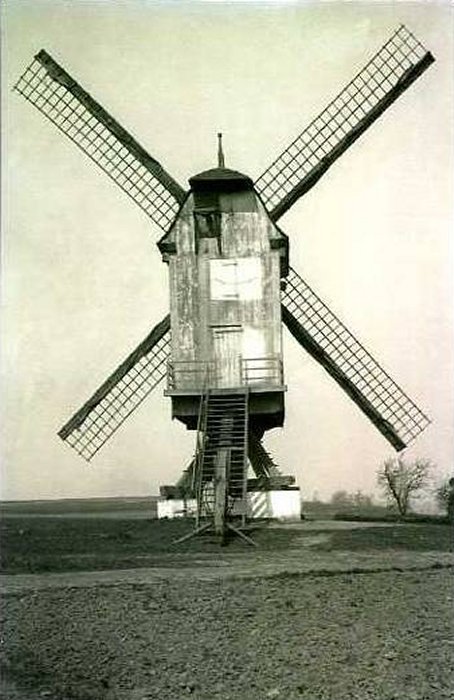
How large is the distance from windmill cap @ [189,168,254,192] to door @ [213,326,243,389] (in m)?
3.44

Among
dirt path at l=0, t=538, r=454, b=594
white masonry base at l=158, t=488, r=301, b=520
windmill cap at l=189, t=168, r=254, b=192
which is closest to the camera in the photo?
dirt path at l=0, t=538, r=454, b=594

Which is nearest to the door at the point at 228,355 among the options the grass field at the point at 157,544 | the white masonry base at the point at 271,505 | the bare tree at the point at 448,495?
the white masonry base at the point at 271,505

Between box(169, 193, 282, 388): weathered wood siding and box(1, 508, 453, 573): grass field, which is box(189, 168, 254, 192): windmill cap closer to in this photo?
box(169, 193, 282, 388): weathered wood siding

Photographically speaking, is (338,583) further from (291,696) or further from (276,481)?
(276,481)

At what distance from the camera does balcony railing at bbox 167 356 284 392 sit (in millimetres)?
18906

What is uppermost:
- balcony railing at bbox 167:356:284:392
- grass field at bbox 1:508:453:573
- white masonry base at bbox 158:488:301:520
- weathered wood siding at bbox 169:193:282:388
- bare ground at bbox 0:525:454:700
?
weathered wood siding at bbox 169:193:282:388

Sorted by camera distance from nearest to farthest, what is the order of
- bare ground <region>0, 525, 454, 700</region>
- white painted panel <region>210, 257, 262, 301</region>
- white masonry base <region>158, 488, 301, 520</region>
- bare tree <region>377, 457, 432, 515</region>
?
bare ground <region>0, 525, 454, 700</region> → white painted panel <region>210, 257, 262, 301</region> → white masonry base <region>158, 488, 301, 520</region> → bare tree <region>377, 457, 432, 515</region>

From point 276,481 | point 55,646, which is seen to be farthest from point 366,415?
point 55,646

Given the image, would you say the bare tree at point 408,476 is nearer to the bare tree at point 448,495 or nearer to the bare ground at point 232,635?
the bare tree at point 448,495

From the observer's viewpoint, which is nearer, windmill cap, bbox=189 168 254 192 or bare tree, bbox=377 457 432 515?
windmill cap, bbox=189 168 254 192

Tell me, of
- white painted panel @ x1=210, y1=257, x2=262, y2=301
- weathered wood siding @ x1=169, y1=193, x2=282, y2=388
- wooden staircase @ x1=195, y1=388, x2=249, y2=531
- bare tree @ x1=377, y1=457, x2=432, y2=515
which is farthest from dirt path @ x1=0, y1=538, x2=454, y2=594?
bare tree @ x1=377, y1=457, x2=432, y2=515

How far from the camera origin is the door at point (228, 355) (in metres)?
19.1

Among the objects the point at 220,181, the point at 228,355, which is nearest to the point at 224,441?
Answer: the point at 228,355

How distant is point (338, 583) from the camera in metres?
10.0
